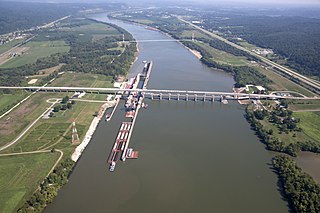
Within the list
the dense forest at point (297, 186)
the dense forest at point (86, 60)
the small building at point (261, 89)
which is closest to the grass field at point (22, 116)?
the dense forest at point (86, 60)

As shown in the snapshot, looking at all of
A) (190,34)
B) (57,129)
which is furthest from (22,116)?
(190,34)

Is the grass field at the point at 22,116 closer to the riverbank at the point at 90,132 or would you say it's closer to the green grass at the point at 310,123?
the riverbank at the point at 90,132

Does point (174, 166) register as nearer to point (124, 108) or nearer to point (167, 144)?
point (167, 144)

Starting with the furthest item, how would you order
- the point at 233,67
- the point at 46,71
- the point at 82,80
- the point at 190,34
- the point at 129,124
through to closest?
the point at 190,34
the point at 233,67
the point at 46,71
the point at 82,80
the point at 129,124

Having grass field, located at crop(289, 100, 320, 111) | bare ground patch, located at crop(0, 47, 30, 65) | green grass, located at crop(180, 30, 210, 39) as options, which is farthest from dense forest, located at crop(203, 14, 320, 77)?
bare ground patch, located at crop(0, 47, 30, 65)

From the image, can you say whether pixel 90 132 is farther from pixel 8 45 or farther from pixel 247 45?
pixel 247 45

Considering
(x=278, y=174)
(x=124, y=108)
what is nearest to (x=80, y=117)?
(x=124, y=108)
